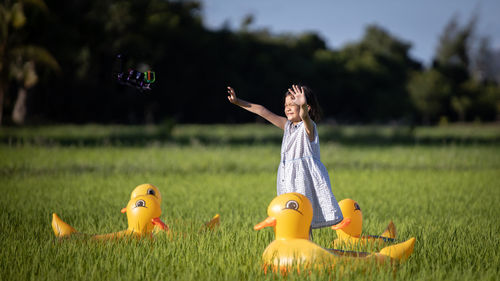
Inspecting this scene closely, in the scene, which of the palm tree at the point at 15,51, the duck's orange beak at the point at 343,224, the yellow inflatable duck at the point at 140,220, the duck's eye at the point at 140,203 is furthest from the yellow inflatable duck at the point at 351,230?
the palm tree at the point at 15,51

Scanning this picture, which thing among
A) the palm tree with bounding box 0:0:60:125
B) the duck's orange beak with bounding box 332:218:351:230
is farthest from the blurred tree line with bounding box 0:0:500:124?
the duck's orange beak with bounding box 332:218:351:230

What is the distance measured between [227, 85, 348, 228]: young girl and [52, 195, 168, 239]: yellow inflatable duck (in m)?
1.14

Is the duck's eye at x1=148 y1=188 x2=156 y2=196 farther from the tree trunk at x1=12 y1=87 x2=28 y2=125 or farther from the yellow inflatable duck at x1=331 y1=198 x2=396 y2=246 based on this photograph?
the tree trunk at x1=12 y1=87 x2=28 y2=125

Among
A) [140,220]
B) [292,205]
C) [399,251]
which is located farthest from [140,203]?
[399,251]

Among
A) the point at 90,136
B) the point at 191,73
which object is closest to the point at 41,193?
the point at 90,136

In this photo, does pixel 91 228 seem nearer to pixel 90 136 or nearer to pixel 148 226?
pixel 148 226

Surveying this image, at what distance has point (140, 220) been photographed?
12.7ft

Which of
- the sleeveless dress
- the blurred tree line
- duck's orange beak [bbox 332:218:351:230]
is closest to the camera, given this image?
the sleeveless dress

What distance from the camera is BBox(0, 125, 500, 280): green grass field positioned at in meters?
3.29

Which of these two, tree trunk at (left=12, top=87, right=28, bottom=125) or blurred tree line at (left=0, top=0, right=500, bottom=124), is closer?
blurred tree line at (left=0, top=0, right=500, bottom=124)

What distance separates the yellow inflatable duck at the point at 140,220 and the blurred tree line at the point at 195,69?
103 centimetres

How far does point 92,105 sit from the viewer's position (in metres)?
28.7

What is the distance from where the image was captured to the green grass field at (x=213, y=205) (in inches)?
129

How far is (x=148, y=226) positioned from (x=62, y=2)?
19802mm
